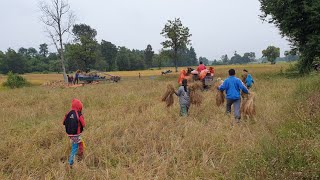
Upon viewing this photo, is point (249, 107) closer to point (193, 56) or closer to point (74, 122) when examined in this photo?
point (74, 122)

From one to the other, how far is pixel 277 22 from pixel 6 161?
24140 millimetres

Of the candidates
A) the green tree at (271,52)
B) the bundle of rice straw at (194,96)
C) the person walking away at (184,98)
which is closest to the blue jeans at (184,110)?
the person walking away at (184,98)

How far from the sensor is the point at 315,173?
439cm

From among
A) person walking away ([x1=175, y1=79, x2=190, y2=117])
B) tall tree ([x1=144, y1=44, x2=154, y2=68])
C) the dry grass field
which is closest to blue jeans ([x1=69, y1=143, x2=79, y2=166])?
the dry grass field

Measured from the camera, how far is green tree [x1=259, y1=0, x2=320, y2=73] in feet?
72.3

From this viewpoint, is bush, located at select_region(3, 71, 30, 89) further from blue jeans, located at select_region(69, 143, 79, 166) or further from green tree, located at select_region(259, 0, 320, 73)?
blue jeans, located at select_region(69, 143, 79, 166)

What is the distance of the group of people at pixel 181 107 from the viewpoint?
6.79m

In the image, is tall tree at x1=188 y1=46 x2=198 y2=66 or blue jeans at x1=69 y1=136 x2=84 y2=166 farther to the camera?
tall tree at x1=188 y1=46 x2=198 y2=66

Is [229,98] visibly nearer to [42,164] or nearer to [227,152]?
[227,152]

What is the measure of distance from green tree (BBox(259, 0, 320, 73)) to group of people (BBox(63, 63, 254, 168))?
953 cm

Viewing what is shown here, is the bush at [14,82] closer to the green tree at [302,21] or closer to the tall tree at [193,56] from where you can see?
the green tree at [302,21]

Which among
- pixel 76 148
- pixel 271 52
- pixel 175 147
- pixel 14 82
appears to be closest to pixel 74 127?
pixel 76 148

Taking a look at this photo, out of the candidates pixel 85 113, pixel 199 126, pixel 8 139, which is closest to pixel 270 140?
pixel 199 126

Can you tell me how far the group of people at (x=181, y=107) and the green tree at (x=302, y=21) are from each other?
9528mm
